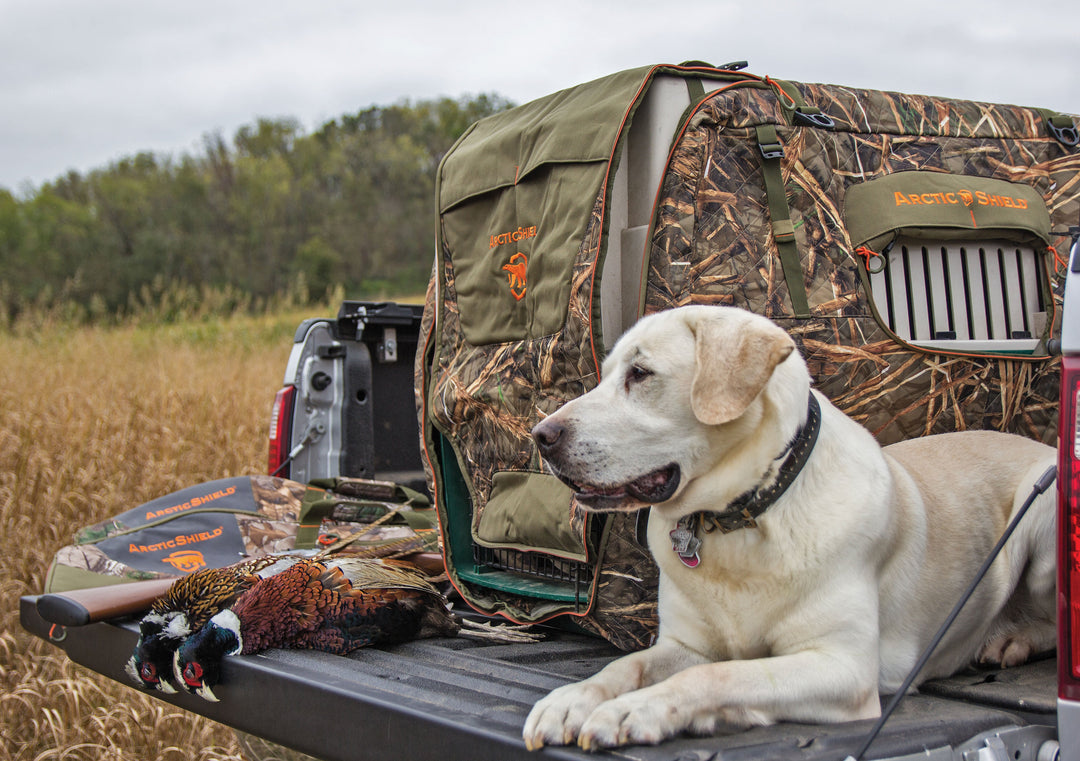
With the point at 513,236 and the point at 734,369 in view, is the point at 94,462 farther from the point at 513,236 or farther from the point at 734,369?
the point at 734,369

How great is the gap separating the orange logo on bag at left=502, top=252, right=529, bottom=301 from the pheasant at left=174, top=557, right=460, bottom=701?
948 mm

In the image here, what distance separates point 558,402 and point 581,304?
1.04ft

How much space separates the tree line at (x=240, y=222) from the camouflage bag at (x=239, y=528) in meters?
24.8

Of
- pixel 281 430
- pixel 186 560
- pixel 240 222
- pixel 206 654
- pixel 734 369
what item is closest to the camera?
pixel 734 369

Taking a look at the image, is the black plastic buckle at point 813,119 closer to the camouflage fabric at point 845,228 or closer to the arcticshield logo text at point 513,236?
the camouflage fabric at point 845,228

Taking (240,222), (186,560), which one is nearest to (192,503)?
(186,560)

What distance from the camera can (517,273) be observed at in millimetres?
2879

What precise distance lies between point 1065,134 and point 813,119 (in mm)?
997

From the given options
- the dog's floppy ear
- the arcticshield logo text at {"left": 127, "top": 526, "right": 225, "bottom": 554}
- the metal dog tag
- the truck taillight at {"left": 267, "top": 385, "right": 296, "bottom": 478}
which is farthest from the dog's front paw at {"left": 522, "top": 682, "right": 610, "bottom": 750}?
the truck taillight at {"left": 267, "top": 385, "right": 296, "bottom": 478}

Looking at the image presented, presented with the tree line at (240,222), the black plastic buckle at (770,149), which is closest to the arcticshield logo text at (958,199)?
the black plastic buckle at (770,149)

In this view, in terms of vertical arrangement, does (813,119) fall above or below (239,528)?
above

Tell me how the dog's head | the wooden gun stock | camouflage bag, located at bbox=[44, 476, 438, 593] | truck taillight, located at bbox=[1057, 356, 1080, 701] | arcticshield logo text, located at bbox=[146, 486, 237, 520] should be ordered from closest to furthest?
truck taillight, located at bbox=[1057, 356, 1080, 701] → the dog's head → the wooden gun stock → camouflage bag, located at bbox=[44, 476, 438, 593] → arcticshield logo text, located at bbox=[146, 486, 237, 520]

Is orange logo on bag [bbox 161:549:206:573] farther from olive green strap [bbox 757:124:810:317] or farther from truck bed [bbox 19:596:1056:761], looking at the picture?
olive green strap [bbox 757:124:810:317]

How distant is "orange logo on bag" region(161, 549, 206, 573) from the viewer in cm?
362
